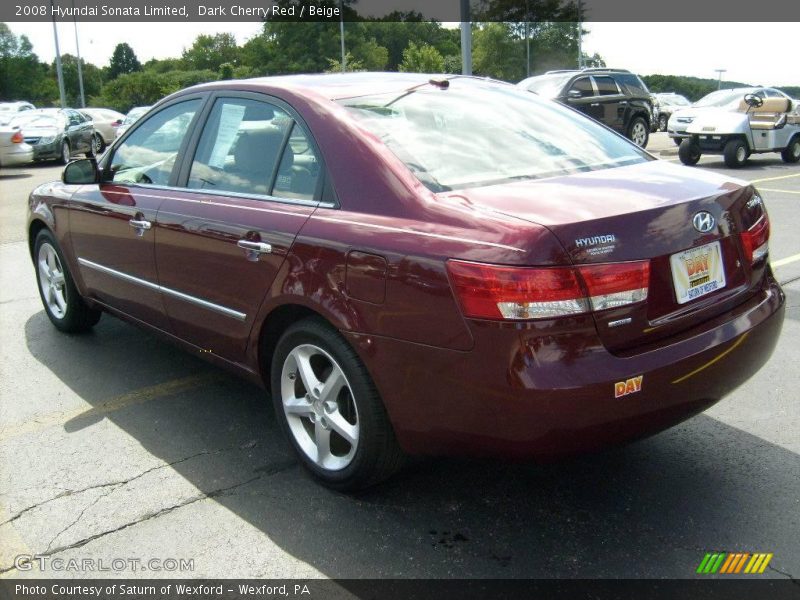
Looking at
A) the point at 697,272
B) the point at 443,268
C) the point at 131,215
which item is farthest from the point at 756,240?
the point at 131,215

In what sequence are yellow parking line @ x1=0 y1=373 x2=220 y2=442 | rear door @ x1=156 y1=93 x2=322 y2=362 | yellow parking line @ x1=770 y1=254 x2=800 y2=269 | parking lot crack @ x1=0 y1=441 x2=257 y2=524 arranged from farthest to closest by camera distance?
yellow parking line @ x1=770 y1=254 x2=800 y2=269
yellow parking line @ x1=0 y1=373 x2=220 y2=442
rear door @ x1=156 y1=93 x2=322 y2=362
parking lot crack @ x1=0 y1=441 x2=257 y2=524

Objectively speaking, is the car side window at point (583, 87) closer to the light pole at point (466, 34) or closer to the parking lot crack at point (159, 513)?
the light pole at point (466, 34)

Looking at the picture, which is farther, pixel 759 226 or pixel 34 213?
pixel 34 213

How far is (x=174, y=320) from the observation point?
405cm

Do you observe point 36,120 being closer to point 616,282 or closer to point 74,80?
point 616,282

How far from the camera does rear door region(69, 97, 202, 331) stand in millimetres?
4133

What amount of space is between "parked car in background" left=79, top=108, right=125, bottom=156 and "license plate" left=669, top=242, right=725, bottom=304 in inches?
889

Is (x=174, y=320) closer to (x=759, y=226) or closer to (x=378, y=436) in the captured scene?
(x=378, y=436)

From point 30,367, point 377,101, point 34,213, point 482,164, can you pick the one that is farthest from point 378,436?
point 34,213

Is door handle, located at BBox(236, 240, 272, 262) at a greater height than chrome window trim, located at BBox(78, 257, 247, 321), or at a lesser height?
greater

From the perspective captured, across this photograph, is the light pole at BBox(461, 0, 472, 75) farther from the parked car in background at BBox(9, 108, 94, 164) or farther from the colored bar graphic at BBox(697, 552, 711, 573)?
the colored bar graphic at BBox(697, 552, 711, 573)

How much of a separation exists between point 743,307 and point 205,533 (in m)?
2.19

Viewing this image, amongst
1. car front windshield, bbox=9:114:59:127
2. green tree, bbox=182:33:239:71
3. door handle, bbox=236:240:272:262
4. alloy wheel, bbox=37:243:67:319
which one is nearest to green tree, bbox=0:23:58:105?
green tree, bbox=182:33:239:71

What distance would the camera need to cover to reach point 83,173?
4.64 metres
